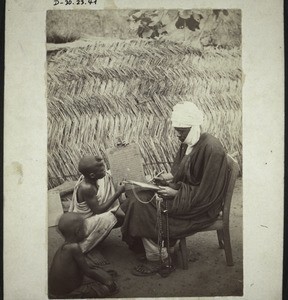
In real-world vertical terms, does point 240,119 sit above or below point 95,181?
above

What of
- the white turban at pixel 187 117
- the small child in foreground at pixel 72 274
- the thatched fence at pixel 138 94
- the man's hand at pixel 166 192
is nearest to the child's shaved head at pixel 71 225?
the small child in foreground at pixel 72 274

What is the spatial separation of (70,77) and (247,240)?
98 centimetres

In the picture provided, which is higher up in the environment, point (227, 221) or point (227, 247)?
point (227, 221)

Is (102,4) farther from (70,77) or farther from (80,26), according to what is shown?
(70,77)

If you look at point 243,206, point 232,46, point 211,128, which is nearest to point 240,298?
point 243,206

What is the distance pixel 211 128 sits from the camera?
1662mm

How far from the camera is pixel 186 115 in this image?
166 cm

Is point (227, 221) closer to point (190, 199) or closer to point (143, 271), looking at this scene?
point (190, 199)

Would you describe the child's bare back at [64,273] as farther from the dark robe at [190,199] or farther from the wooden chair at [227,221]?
the wooden chair at [227,221]

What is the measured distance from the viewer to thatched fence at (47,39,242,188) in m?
1.65

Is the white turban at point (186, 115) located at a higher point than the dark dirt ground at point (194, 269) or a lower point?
higher

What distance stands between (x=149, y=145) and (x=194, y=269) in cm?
53

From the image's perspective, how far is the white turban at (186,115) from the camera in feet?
5.44

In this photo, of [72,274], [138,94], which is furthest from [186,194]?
[72,274]
